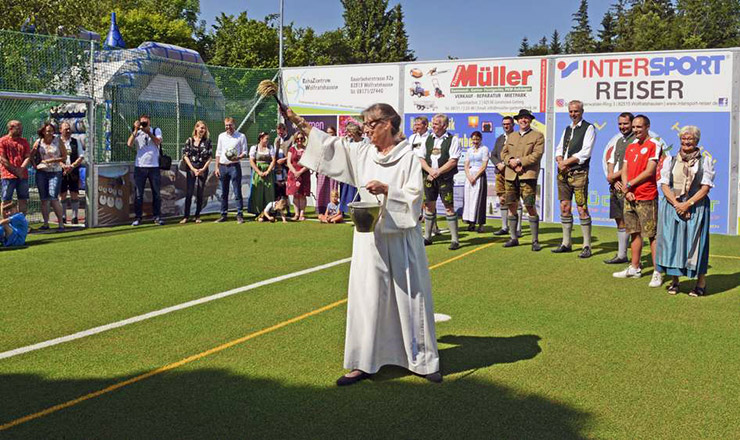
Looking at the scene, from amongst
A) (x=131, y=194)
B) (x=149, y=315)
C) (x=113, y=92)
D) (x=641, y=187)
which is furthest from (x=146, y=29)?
(x=149, y=315)

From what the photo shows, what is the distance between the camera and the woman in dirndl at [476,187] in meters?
14.2

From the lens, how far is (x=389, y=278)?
529 centimetres

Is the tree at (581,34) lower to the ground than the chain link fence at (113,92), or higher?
higher

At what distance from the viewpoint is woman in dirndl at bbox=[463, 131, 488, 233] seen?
14.2 m

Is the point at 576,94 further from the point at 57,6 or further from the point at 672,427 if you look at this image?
the point at 57,6

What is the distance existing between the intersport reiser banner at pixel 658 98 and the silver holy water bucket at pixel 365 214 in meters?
10.4

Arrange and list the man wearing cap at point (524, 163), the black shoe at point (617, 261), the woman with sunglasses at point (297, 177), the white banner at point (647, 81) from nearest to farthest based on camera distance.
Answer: the black shoe at point (617, 261)
the man wearing cap at point (524, 163)
the white banner at point (647, 81)
the woman with sunglasses at point (297, 177)

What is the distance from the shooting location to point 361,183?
5.46m

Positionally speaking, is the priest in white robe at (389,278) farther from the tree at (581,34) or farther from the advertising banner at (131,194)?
the tree at (581,34)

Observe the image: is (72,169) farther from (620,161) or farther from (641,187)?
(641,187)

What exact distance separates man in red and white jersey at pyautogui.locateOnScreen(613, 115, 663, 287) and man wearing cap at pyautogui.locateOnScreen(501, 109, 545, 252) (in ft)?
6.65

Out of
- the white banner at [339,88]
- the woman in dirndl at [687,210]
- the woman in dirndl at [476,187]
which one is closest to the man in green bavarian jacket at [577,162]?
the woman in dirndl at [687,210]

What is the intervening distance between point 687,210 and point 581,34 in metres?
95.2

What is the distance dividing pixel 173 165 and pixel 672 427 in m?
13.2
